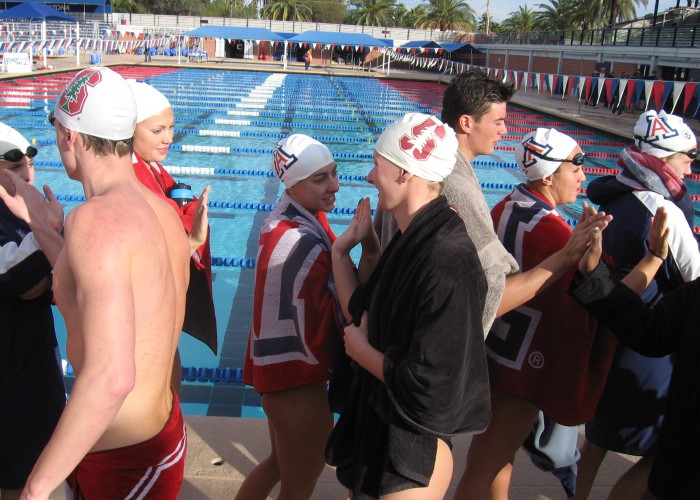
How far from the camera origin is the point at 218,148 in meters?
11.5

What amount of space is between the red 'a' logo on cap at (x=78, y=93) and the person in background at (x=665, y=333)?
1479 millimetres

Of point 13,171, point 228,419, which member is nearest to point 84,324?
point 13,171

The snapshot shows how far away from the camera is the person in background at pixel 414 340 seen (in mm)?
1425

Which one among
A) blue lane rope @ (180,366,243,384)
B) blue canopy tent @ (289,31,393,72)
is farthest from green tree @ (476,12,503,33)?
blue lane rope @ (180,366,243,384)

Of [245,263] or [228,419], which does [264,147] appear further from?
[228,419]

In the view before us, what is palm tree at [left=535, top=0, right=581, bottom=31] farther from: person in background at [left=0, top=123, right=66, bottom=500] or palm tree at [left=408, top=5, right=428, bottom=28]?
person in background at [left=0, top=123, right=66, bottom=500]

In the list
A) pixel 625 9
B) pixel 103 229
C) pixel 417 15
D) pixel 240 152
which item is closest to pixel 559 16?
pixel 625 9

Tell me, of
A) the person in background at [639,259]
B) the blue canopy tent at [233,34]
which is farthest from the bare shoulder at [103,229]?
the blue canopy tent at [233,34]

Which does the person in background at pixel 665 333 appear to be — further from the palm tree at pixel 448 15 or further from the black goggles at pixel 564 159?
the palm tree at pixel 448 15

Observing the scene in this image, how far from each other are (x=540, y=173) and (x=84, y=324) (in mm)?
1575

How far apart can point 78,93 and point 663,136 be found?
6.63 ft

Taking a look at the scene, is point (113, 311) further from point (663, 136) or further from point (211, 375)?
point (211, 375)

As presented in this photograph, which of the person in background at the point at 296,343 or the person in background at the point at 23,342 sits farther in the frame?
the person in background at the point at 296,343

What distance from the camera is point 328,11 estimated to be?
225 ft
